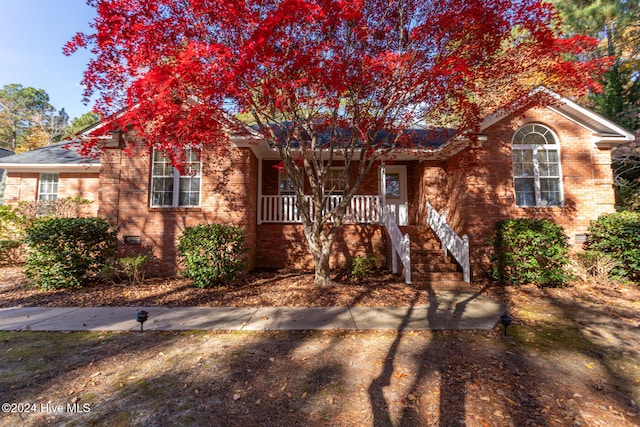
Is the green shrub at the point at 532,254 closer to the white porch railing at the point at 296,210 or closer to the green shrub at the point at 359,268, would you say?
the green shrub at the point at 359,268

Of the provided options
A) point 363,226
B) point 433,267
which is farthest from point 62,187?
point 433,267

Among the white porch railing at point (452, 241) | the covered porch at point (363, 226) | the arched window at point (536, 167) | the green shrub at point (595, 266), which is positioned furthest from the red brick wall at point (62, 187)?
the green shrub at point (595, 266)

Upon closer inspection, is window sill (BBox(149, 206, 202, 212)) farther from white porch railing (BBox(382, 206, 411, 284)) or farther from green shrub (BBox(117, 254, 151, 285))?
white porch railing (BBox(382, 206, 411, 284))

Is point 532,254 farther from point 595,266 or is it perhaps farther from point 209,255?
point 209,255

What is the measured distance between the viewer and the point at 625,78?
14.6 metres

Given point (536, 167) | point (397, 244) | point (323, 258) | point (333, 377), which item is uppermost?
point (536, 167)

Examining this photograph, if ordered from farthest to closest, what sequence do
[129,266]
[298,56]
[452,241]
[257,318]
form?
[452,241]
[129,266]
[298,56]
[257,318]

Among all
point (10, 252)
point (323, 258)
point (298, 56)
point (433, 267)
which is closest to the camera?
point (298, 56)

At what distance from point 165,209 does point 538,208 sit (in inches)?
452

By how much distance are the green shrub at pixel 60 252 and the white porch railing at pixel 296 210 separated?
15.7 ft

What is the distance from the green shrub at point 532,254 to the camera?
23.9ft

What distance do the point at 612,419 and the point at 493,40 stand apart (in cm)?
650

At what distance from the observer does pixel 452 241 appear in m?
8.23

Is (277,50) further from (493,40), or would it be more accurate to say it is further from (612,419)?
(612,419)
